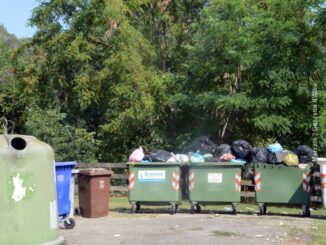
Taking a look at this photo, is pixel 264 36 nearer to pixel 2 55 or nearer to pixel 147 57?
pixel 147 57

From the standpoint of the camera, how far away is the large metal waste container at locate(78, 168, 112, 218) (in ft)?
42.4

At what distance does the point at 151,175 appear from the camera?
13.8m

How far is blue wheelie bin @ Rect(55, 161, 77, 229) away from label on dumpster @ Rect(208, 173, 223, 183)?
3530 millimetres

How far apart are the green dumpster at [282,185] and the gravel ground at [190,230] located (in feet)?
1.74

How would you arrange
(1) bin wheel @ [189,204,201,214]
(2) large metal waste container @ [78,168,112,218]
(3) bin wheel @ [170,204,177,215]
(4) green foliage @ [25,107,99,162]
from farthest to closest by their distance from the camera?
1. (4) green foliage @ [25,107,99,162]
2. (1) bin wheel @ [189,204,201,214]
3. (3) bin wheel @ [170,204,177,215]
4. (2) large metal waste container @ [78,168,112,218]

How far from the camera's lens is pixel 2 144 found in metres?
5.00

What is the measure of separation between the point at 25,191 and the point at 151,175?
885cm

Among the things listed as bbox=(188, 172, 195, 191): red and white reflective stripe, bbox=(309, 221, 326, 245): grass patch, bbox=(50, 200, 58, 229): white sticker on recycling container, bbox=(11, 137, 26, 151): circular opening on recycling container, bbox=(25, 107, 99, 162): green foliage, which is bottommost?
bbox=(309, 221, 326, 245): grass patch

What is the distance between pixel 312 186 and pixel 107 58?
1075cm

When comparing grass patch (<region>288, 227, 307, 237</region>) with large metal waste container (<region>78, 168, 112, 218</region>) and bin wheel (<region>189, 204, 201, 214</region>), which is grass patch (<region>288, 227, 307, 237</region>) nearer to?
bin wheel (<region>189, 204, 201, 214</region>)

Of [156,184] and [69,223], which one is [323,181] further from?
[69,223]

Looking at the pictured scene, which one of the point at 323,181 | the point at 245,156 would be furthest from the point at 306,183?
the point at 245,156

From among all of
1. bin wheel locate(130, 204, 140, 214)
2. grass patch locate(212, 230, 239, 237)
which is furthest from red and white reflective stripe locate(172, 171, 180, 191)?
grass patch locate(212, 230, 239, 237)

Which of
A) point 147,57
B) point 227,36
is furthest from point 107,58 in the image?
point 227,36
